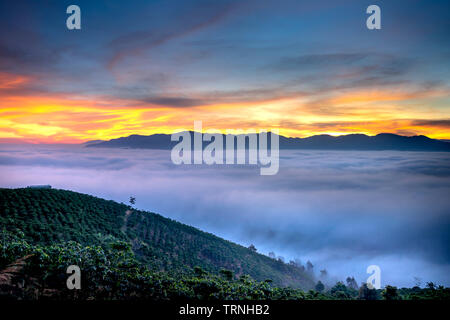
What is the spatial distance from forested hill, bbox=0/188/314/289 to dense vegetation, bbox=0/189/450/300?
4.8 inches

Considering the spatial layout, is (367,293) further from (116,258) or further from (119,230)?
(119,230)

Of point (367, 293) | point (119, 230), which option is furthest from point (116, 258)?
point (119, 230)

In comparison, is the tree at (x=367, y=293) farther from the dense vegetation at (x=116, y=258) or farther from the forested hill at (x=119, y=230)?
the forested hill at (x=119, y=230)

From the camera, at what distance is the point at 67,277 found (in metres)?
12.8

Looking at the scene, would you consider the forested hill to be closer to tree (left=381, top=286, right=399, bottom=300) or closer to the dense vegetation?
the dense vegetation

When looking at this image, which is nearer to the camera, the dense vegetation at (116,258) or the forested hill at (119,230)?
the dense vegetation at (116,258)

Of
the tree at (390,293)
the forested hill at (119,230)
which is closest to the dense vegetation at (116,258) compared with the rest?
the tree at (390,293)

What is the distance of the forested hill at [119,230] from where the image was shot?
3087 cm

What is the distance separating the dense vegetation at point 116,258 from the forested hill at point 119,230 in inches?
4.8

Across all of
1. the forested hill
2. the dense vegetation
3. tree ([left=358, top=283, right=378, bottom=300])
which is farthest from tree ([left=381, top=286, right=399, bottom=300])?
the forested hill
